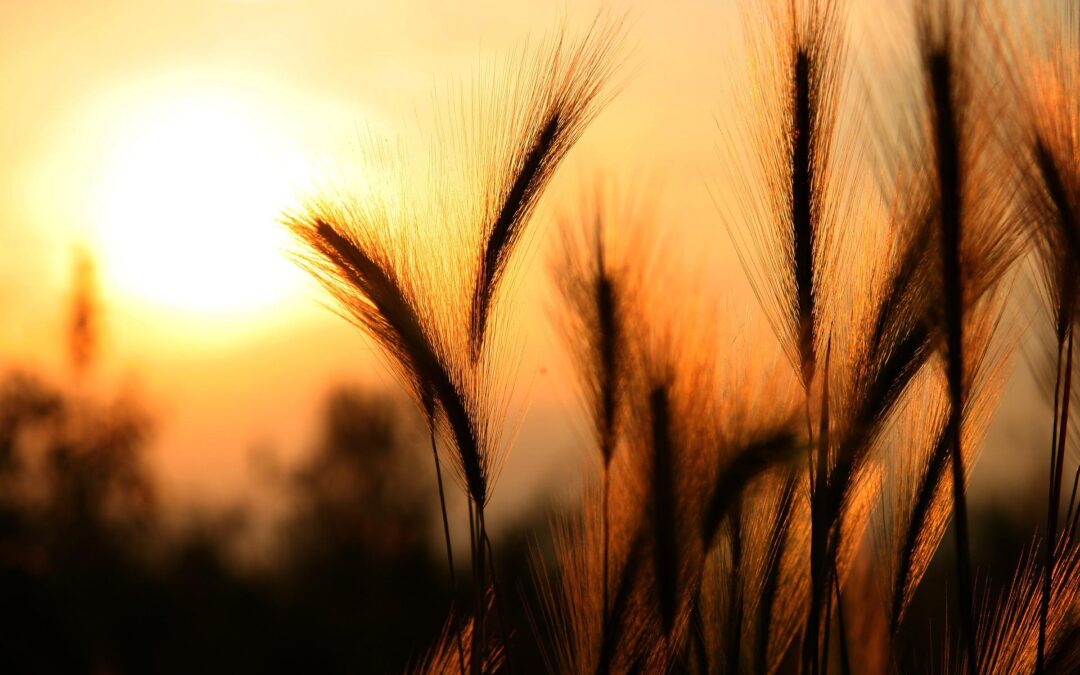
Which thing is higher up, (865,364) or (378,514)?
(865,364)

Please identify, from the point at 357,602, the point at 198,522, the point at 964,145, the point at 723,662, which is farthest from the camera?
the point at 198,522

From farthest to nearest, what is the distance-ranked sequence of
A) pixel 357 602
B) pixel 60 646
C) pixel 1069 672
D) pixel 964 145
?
pixel 357 602, pixel 60 646, pixel 1069 672, pixel 964 145

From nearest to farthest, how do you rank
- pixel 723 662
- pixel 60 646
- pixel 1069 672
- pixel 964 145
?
pixel 964 145 → pixel 1069 672 → pixel 723 662 → pixel 60 646

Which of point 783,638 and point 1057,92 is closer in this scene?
point 1057,92

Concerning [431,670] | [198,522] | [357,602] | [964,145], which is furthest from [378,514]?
[964,145]

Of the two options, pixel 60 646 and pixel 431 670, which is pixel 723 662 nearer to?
pixel 431 670

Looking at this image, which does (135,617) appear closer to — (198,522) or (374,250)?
(198,522)

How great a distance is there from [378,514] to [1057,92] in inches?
106

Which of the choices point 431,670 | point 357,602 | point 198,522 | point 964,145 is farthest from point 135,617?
point 964,145

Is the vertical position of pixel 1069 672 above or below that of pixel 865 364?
below

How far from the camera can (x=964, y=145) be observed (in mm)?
1458

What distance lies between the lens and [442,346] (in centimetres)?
163

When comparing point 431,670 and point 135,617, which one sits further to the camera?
point 135,617

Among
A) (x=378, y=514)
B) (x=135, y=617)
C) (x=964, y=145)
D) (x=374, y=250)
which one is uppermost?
(x=964, y=145)
